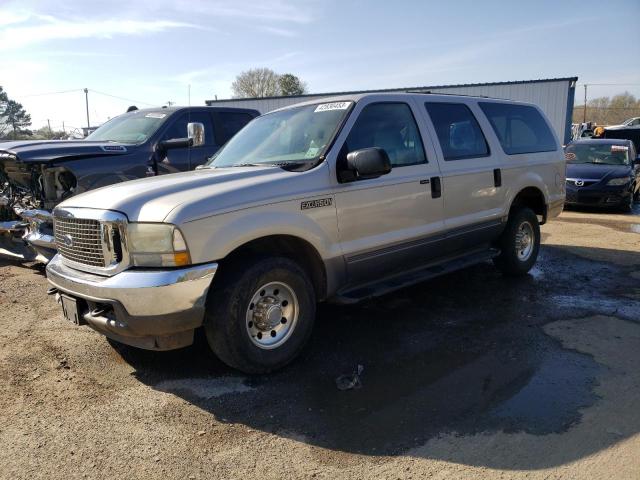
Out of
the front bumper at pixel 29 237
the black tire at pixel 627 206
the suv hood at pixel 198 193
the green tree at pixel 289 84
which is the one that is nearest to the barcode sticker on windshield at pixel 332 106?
the suv hood at pixel 198 193

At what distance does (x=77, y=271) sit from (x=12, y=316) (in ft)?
6.46

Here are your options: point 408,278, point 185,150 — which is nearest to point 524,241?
point 408,278

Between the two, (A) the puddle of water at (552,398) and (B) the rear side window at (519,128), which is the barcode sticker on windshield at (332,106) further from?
(A) the puddle of water at (552,398)

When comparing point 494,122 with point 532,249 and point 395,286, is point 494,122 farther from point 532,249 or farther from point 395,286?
point 395,286

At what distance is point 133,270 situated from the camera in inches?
127

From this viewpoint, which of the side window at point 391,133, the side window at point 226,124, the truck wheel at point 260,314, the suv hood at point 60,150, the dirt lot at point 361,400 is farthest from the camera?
the side window at point 226,124

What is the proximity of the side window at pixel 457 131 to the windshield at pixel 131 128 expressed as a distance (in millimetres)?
3822

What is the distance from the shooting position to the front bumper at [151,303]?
3.11m

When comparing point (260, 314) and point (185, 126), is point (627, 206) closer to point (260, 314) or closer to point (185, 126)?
point (185, 126)

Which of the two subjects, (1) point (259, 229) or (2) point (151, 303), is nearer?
(2) point (151, 303)

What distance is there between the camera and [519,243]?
612 centimetres

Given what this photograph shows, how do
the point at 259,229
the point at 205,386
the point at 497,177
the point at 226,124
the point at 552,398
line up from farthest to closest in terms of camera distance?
1. the point at 226,124
2. the point at 497,177
3. the point at 205,386
4. the point at 259,229
5. the point at 552,398

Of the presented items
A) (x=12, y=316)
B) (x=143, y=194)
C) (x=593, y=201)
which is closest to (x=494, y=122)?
(x=143, y=194)

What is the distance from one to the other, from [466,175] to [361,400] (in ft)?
8.73
